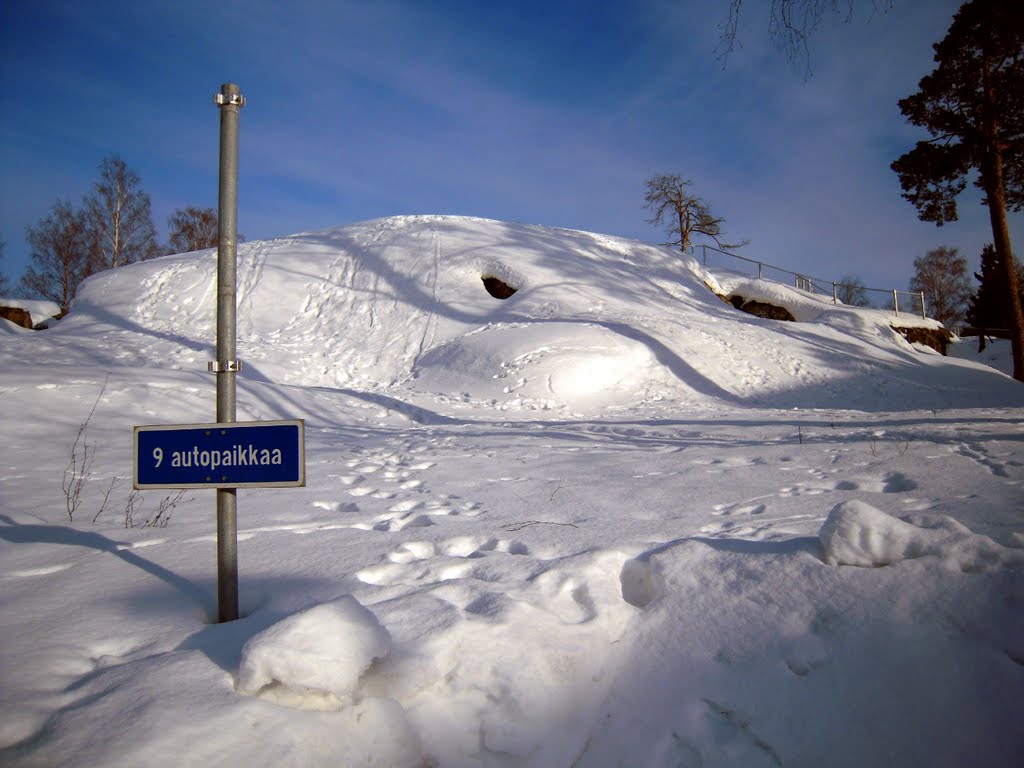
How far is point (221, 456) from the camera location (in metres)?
1.99

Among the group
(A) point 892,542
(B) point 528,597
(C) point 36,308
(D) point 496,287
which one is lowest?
(B) point 528,597

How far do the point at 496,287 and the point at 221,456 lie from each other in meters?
15.2

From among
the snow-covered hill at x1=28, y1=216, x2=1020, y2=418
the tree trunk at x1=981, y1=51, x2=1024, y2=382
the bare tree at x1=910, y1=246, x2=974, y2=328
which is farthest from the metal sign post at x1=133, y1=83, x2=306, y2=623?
the bare tree at x1=910, y1=246, x2=974, y2=328

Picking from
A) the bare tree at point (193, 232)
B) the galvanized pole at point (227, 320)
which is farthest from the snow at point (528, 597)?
the bare tree at point (193, 232)

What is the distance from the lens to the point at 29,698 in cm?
162

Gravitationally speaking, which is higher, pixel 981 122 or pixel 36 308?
pixel 981 122

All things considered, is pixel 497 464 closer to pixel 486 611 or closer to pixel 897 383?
pixel 486 611

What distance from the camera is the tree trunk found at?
12445 mm

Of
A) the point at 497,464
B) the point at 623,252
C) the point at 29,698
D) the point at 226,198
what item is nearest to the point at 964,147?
the point at 623,252

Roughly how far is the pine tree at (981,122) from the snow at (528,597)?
795cm

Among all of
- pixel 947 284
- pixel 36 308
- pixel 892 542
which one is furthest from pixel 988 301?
pixel 36 308

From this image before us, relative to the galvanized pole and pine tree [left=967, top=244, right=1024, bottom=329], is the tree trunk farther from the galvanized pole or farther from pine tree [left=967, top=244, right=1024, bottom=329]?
pine tree [left=967, top=244, right=1024, bottom=329]

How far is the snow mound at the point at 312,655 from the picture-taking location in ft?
5.43

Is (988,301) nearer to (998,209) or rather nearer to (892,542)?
(998,209)
